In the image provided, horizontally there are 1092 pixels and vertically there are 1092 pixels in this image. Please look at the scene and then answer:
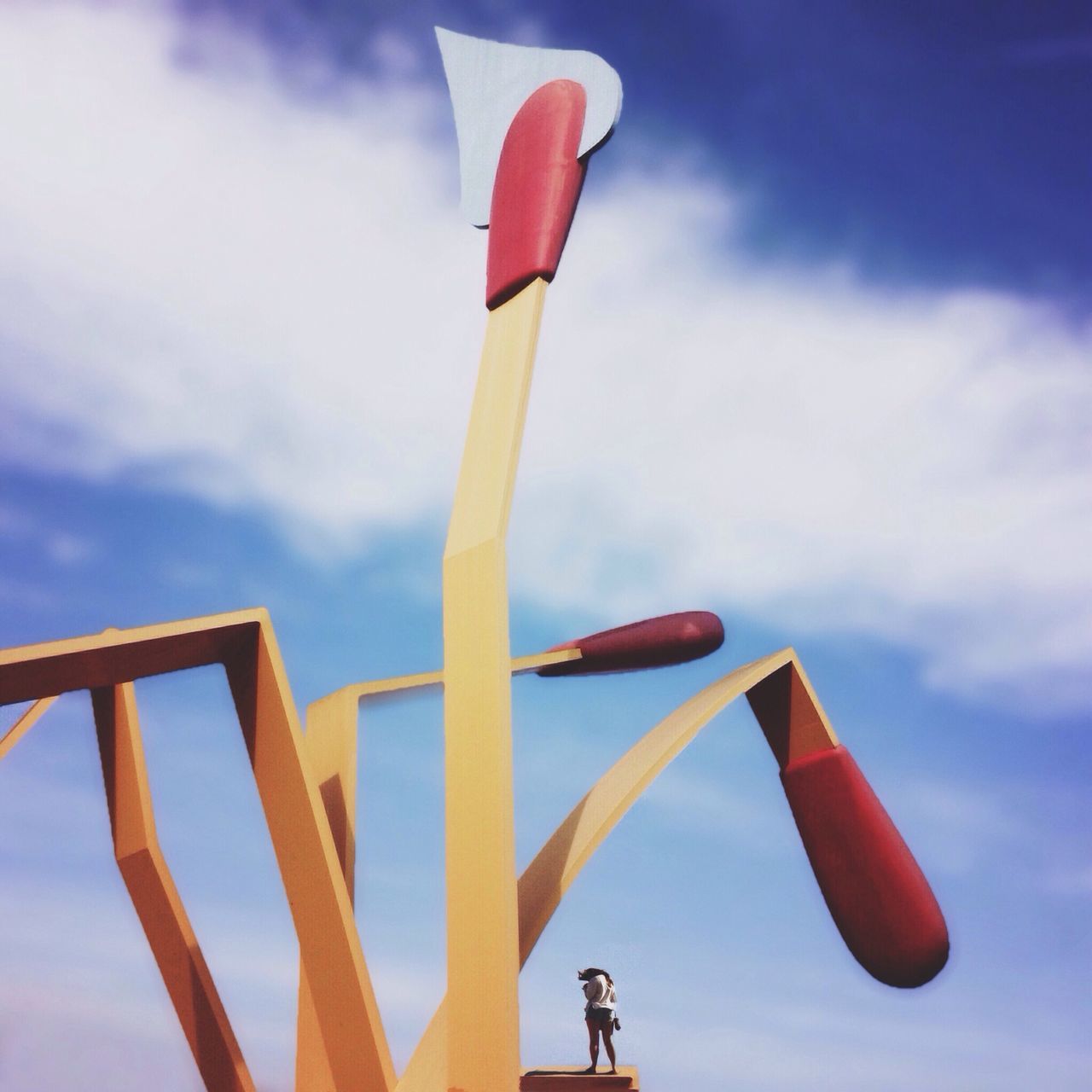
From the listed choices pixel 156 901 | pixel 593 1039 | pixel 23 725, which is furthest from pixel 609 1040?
pixel 23 725

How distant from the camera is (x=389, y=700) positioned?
1195cm

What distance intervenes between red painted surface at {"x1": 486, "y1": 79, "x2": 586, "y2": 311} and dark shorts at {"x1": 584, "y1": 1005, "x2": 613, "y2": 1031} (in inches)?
287

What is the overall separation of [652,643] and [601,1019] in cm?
398

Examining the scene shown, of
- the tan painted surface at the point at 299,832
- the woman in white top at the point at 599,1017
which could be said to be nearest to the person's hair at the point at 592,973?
the woman in white top at the point at 599,1017

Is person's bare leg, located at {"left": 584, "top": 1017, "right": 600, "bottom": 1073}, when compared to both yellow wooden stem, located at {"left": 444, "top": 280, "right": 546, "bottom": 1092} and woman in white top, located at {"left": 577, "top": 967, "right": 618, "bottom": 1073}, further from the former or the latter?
yellow wooden stem, located at {"left": 444, "top": 280, "right": 546, "bottom": 1092}

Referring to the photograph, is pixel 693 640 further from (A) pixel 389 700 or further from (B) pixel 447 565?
(B) pixel 447 565

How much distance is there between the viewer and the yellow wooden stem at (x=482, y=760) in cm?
748

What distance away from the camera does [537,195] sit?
1020cm

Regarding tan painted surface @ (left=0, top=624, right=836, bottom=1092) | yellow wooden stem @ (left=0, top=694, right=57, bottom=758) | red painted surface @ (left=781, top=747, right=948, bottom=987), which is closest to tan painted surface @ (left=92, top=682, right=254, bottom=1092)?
tan painted surface @ (left=0, top=624, right=836, bottom=1092)

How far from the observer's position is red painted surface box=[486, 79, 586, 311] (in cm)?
1002

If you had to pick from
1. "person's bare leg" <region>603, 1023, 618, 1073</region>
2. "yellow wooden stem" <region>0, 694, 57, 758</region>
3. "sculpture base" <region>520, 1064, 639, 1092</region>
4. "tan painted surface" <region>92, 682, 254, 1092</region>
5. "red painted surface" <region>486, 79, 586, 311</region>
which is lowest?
"sculpture base" <region>520, 1064, 639, 1092</region>

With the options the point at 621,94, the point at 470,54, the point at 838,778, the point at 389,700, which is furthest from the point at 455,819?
the point at 470,54

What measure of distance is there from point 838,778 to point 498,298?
605cm

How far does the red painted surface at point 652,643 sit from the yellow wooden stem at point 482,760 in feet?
14.8
